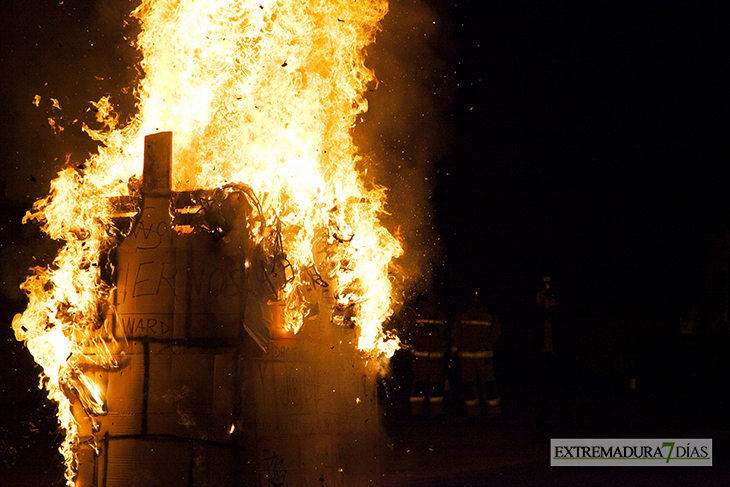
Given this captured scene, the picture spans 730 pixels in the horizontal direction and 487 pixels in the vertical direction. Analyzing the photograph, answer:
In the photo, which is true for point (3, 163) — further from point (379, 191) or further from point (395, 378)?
point (395, 378)

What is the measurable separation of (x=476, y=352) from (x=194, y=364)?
7066 mm

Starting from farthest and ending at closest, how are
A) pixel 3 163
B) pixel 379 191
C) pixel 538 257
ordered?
pixel 538 257, pixel 3 163, pixel 379 191

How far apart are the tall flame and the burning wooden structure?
0.22 m

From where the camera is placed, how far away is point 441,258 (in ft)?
67.7

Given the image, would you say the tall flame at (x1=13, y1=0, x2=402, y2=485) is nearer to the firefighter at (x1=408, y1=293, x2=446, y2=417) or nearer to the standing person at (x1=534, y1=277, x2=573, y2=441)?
the standing person at (x1=534, y1=277, x2=573, y2=441)

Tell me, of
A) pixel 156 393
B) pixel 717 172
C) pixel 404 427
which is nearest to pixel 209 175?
pixel 156 393

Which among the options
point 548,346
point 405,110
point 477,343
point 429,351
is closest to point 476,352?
point 477,343

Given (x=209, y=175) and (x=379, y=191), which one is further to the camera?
(x=379, y=191)

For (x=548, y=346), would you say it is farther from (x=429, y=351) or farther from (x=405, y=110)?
(x=405, y=110)

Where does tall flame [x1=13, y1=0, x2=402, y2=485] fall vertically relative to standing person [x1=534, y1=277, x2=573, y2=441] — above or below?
above

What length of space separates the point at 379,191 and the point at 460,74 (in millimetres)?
11403

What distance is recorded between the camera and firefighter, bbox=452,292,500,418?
12.1 metres

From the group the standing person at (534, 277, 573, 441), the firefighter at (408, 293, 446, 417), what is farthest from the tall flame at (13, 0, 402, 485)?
the firefighter at (408, 293, 446, 417)

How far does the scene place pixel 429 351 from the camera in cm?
1200
